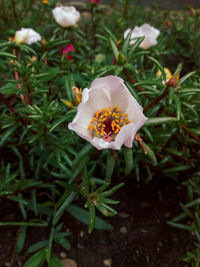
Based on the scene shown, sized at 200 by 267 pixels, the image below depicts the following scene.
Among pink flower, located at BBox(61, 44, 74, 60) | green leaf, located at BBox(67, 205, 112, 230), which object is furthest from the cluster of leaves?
pink flower, located at BBox(61, 44, 74, 60)

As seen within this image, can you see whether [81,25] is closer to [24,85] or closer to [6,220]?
[24,85]

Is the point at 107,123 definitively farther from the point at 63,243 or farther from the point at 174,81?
the point at 63,243

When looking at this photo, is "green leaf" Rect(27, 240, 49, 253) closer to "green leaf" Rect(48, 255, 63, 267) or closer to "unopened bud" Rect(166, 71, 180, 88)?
"green leaf" Rect(48, 255, 63, 267)

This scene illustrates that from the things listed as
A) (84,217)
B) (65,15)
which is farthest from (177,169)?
(65,15)

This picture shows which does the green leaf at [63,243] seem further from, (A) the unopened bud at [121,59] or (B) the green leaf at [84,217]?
(A) the unopened bud at [121,59]

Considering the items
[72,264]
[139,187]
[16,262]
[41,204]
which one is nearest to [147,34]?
[139,187]
